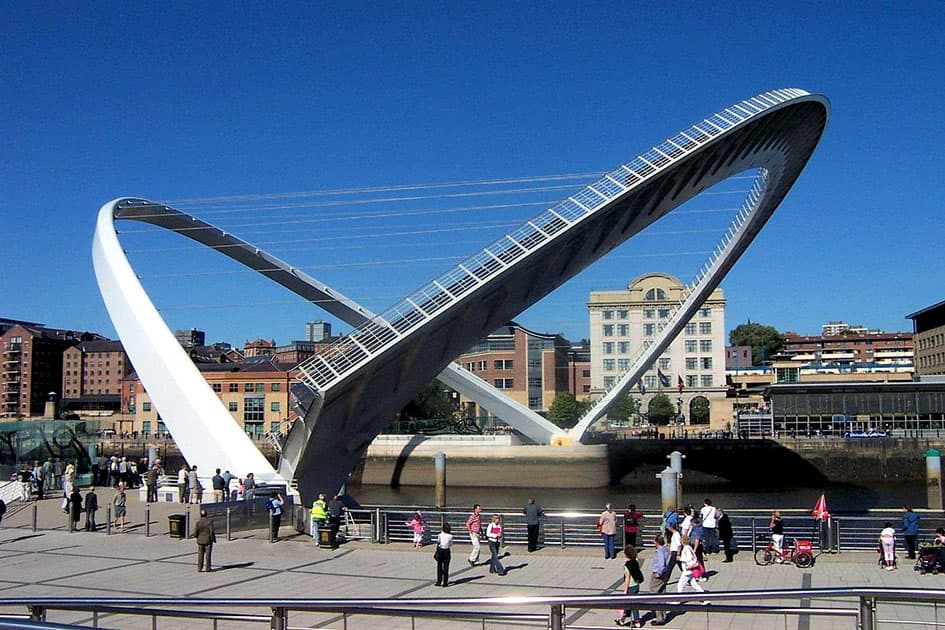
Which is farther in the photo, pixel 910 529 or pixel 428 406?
pixel 428 406

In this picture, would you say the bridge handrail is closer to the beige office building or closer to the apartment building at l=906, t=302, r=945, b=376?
the beige office building

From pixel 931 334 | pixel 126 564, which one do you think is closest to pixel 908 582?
pixel 126 564

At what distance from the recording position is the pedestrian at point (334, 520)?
1836 cm

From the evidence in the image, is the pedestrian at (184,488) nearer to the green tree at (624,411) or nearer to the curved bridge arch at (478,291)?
the curved bridge arch at (478,291)

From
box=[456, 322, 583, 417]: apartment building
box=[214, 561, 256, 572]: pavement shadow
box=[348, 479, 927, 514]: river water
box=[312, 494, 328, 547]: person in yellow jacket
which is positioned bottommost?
Answer: box=[348, 479, 927, 514]: river water

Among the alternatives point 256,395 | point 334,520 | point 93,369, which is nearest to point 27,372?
point 93,369

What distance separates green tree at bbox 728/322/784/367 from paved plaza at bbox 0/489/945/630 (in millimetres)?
120541

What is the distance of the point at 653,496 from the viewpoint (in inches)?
1854

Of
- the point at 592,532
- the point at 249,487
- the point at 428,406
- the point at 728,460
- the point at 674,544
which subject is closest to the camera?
the point at 674,544

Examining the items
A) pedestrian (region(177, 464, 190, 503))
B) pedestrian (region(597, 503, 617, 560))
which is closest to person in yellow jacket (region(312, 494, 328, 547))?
pedestrian (region(597, 503, 617, 560))

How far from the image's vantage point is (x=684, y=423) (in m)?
81.1

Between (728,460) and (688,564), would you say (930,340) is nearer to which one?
(728,460)

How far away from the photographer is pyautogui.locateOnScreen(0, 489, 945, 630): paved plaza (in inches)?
545

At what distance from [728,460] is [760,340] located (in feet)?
266
